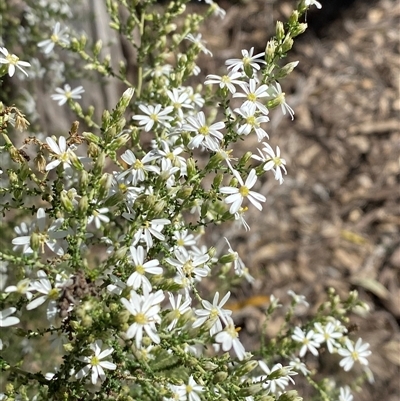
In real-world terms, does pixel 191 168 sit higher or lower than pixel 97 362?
higher

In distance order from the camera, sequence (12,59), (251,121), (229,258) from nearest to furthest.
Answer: (251,121), (12,59), (229,258)

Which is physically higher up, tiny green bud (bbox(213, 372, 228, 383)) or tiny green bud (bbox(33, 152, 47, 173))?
tiny green bud (bbox(33, 152, 47, 173))

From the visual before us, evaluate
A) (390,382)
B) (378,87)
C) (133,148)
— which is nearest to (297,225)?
(390,382)

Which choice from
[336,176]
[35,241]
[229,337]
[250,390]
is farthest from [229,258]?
[336,176]

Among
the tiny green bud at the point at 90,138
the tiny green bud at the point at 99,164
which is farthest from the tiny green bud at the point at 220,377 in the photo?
the tiny green bud at the point at 90,138

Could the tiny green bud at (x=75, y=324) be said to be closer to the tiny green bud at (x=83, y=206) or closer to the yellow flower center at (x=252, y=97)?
the tiny green bud at (x=83, y=206)

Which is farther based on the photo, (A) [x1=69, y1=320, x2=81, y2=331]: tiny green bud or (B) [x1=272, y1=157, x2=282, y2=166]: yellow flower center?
(B) [x1=272, y1=157, x2=282, y2=166]: yellow flower center

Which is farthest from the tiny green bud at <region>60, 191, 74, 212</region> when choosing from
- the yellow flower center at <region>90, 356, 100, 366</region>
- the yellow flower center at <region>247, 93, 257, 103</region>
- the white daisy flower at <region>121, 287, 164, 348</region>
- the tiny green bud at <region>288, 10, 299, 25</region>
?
the tiny green bud at <region>288, 10, 299, 25</region>

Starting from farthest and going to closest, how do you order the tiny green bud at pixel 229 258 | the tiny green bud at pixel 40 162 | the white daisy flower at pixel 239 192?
the tiny green bud at pixel 229 258
the tiny green bud at pixel 40 162
the white daisy flower at pixel 239 192

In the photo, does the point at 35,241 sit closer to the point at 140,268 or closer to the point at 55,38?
the point at 140,268

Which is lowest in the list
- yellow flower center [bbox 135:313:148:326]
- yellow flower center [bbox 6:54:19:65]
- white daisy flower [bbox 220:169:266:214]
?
yellow flower center [bbox 135:313:148:326]

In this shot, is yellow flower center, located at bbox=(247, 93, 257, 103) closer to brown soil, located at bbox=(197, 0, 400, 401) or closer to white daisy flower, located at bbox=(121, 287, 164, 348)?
white daisy flower, located at bbox=(121, 287, 164, 348)

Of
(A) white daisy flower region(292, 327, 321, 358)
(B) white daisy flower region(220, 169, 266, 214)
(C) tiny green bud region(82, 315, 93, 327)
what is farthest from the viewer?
(A) white daisy flower region(292, 327, 321, 358)

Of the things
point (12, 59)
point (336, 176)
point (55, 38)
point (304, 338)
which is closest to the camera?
point (12, 59)
